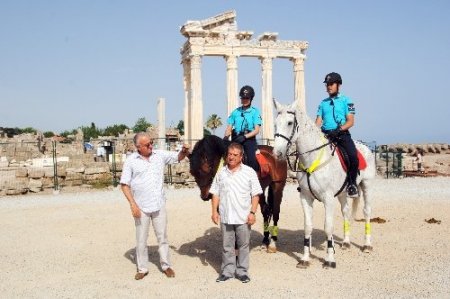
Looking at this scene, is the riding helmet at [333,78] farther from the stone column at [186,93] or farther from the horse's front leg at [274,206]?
the stone column at [186,93]

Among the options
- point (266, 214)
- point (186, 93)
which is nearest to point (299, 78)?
point (186, 93)

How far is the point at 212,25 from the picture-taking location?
34781mm

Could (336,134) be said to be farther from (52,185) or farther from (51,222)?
(52,185)

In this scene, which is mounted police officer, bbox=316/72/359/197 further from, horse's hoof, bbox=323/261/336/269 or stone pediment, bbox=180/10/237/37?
stone pediment, bbox=180/10/237/37

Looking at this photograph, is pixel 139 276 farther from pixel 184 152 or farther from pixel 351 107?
pixel 351 107

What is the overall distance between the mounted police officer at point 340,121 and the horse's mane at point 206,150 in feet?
5.81

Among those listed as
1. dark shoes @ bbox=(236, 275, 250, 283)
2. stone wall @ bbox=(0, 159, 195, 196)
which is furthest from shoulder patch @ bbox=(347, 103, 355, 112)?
stone wall @ bbox=(0, 159, 195, 196)

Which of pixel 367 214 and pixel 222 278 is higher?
pixel 367 214

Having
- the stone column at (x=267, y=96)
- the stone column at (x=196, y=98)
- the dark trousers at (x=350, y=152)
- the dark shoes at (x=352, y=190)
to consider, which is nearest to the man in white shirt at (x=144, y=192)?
the dark trousers at (x=350, y=152)

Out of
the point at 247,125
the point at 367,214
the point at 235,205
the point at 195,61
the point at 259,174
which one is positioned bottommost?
the point at 367,214

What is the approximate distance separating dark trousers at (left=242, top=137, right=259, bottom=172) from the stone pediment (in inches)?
1082

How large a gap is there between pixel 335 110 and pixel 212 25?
28907mm

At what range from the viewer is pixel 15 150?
106 feet

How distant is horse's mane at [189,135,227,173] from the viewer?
21.6 ft
